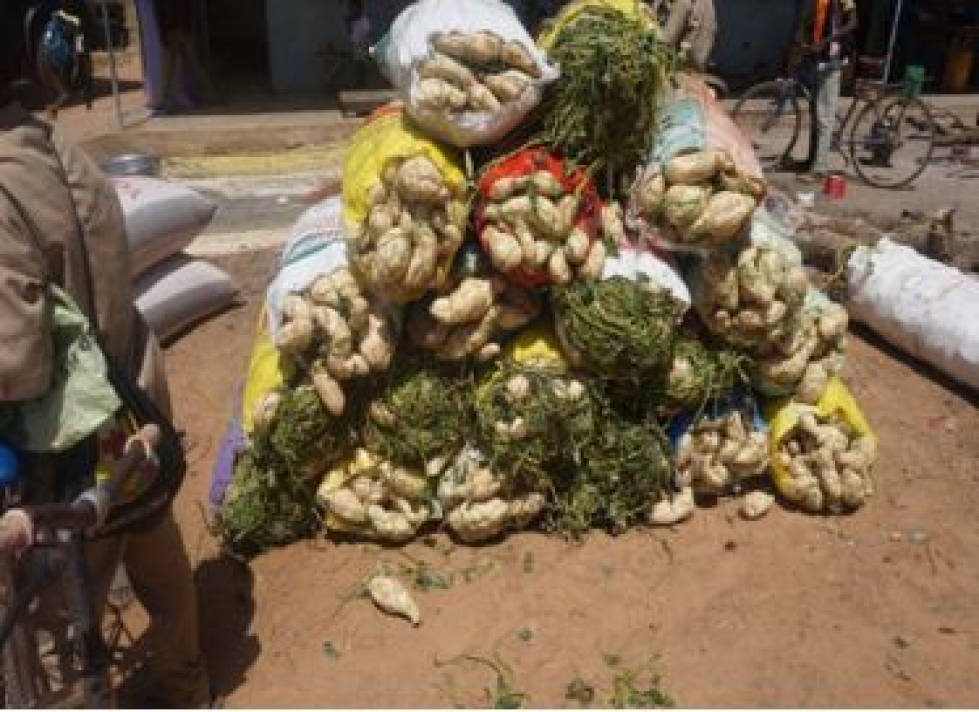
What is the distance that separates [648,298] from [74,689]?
6.79 feet

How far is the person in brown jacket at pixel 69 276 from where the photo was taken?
1.95 meters

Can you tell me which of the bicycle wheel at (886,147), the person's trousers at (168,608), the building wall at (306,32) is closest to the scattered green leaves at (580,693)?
the person's trousers at (168,608)

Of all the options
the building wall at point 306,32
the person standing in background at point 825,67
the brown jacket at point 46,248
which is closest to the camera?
Answer: the brown jacket at point 46,248

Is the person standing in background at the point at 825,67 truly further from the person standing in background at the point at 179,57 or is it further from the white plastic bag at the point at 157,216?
the person standing in background at the point at 179,57

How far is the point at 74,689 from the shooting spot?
208cm

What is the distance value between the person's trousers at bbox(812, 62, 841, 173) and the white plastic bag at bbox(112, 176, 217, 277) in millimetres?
6253

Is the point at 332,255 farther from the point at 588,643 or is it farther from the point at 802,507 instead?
the point at 802,507

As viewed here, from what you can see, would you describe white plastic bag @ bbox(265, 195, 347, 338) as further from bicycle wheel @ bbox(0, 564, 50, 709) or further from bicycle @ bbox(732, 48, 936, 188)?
bicycle @ bbox(732, 48, 936, 188)

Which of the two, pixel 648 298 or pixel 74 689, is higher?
pixel 648 298

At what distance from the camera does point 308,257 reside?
143 inches

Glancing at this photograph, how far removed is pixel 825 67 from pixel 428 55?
6.76m

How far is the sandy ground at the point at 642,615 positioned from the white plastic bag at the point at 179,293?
1388mm

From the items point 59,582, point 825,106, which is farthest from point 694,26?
point 59,582

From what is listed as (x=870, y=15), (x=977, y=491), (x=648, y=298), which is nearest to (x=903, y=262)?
(x=977, y=491)
